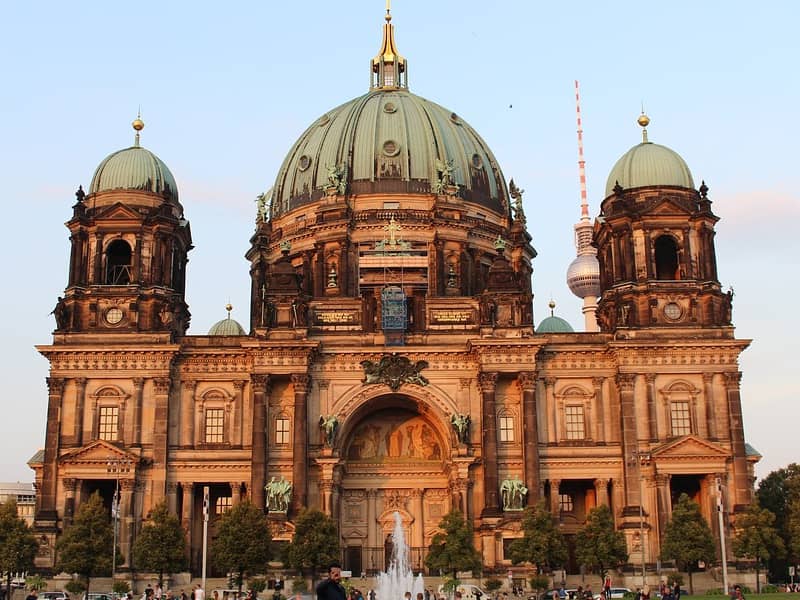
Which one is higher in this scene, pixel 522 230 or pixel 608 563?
pixel 522 230

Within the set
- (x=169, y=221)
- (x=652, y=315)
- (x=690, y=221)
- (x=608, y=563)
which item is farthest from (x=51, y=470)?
(x=690, y=221)

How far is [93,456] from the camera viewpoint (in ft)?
220

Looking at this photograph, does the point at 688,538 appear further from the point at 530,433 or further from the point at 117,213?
the point at 117,213

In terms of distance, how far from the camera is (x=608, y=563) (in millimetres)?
62312

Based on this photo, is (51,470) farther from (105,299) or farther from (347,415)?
(347,415)

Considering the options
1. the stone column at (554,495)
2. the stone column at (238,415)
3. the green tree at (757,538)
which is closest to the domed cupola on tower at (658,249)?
the stone column at (554,495)

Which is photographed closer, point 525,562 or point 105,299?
point 525,562

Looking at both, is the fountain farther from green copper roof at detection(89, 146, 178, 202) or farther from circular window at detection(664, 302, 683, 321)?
green copper roof at detection(89, 146, 178, 202)

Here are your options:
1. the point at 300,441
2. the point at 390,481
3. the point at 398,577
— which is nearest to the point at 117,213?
the point at 300,441

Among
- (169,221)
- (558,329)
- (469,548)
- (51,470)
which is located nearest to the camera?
(469,548)

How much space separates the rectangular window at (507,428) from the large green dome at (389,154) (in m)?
20.2

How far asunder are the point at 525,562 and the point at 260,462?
16.4 meters

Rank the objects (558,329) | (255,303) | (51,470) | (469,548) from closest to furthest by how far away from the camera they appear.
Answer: (469,548)
(51,470)
(255,303)
(558,329)

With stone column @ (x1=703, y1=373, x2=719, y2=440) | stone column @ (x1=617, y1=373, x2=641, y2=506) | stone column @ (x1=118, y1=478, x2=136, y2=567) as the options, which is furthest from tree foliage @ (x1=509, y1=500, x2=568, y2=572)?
stone column @ (x1=118, y1=478, x2=136, y2=567)
